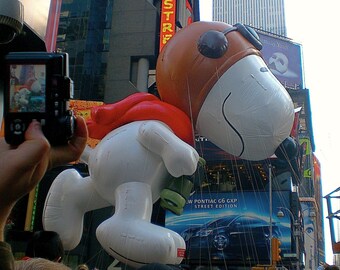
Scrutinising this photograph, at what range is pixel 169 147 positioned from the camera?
512cm

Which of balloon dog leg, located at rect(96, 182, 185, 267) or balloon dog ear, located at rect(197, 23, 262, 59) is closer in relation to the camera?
balloon dog leg, located at rect(96, 182, 185, 267)

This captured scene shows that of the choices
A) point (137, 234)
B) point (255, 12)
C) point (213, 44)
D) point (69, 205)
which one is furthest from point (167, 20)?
point (255, 12)

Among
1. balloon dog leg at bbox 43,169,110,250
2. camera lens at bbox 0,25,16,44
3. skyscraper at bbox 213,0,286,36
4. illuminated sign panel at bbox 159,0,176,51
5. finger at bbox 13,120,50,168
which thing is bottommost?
finger at bbox 13,120,50,168

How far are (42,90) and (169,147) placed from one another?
12.3 ft

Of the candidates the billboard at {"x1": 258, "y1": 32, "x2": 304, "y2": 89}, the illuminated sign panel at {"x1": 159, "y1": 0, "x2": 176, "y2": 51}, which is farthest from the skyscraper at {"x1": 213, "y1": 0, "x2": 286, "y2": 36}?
the illuminated sign panel at {"x1": 159, "y1": 0, "x2": 176, "y2": 51}

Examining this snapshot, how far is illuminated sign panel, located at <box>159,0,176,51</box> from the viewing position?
86.8 feet

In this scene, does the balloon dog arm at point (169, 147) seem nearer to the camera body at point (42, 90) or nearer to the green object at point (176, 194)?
the green object at point (176, 194)

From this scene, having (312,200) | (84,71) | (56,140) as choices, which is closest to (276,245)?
(56,140)

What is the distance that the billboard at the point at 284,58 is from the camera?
41188mm

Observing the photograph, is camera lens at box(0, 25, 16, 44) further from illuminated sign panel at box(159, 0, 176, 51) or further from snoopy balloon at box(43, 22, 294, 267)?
illuminated sign panel at box(159, 0, 176, 51)

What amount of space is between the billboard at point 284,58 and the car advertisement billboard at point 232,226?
695 inches

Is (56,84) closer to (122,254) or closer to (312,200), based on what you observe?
(122,254)

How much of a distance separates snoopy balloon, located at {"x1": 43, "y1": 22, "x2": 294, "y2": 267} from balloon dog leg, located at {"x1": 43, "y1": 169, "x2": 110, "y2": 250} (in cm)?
1

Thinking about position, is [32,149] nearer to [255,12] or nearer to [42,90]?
[42,90]
